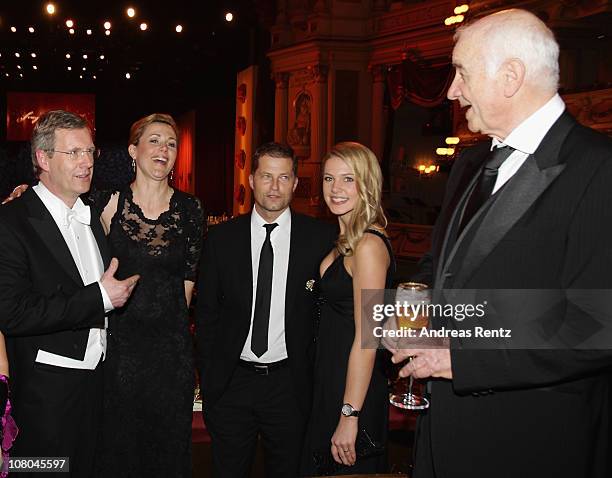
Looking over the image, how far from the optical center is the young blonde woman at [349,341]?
8.85 feet

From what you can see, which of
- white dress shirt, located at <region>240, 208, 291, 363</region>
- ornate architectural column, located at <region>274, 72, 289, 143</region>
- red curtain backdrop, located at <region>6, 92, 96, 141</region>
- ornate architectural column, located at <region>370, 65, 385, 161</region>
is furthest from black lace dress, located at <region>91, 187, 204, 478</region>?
red curtain backdrop, located at <region>6, 92, 96, 141</region>

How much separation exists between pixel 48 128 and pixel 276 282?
117 centimetres

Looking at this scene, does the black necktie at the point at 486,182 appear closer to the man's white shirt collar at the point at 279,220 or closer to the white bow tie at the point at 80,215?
the man's white shirt collar at the point at 279,220

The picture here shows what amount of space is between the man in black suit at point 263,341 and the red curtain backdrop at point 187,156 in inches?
736

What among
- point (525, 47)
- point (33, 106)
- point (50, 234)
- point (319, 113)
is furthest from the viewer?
point (33, 106)

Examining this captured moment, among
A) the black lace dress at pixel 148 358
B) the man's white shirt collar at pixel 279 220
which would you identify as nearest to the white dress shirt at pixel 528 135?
the man's white shirt collar at pixel 279 220

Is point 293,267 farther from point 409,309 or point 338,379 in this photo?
point 409,309

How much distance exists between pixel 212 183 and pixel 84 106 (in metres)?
5.00

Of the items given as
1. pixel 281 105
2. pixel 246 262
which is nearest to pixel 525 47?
pixel 246 262

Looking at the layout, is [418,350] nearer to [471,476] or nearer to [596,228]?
[471,476]

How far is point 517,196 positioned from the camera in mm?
1743

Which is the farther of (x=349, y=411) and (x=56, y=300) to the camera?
(x=349, y=411)

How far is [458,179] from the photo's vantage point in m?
2.24

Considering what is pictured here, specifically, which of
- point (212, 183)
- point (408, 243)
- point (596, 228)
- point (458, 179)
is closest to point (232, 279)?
point (458, 179)
